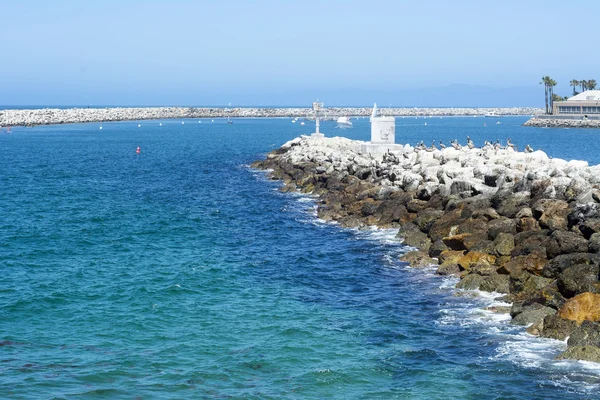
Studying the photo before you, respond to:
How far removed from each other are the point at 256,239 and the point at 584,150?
160 feet

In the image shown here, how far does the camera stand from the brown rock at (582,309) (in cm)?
1465

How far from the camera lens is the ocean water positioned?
12.9m

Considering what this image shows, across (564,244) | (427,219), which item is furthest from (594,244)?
(427,219)

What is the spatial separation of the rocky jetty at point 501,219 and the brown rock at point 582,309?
0.06ft

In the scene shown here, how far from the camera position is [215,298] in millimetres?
18375

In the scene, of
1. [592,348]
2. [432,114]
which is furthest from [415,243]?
[432,114]

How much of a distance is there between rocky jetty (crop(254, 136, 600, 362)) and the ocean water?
0.65m

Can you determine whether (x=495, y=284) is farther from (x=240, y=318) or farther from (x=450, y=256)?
(x=240, y=318)

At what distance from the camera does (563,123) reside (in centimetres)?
11331

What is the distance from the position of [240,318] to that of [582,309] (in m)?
7.44

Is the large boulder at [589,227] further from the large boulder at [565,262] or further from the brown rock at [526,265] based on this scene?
the large boulder at [565,262]

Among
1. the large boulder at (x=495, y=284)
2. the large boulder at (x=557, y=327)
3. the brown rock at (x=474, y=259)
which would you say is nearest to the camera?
the large boulder at (x=557, y=327)

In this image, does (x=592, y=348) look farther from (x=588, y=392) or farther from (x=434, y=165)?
(x=434, y=165)

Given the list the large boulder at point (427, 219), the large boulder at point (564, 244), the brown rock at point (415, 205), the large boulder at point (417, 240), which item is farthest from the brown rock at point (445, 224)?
the large boulder at point (564, 244)
